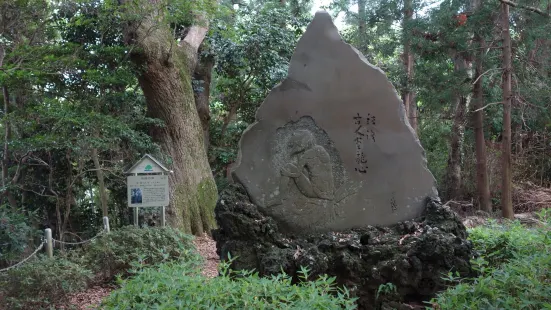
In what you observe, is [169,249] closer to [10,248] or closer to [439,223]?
[10,248]

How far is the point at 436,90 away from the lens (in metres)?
11.0

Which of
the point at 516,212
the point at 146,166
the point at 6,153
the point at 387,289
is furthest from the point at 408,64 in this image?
the point at 387,289

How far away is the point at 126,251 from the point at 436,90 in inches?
307

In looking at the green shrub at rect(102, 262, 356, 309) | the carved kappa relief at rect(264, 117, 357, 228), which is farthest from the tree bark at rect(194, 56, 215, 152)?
the green shrub at rect(102, 262, 356, 309)

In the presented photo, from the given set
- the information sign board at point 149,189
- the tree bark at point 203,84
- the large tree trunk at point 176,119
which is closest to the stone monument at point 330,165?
the information sign board at point 149,189

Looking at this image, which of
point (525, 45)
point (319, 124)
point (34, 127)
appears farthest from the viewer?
point (525, 45)

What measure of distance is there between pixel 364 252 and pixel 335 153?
0.99 metres

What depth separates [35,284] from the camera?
4.66 m

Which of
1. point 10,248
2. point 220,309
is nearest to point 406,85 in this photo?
point 10,248

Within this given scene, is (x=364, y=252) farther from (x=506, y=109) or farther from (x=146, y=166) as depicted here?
(x=506, y=109)

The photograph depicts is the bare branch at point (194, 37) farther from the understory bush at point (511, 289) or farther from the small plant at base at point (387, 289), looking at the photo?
the understory bush at point (511, 289)

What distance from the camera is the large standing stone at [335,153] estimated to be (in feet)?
15.9

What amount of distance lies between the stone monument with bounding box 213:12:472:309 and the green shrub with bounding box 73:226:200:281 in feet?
4.08

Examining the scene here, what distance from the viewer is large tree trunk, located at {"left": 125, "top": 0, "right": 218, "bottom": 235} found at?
8062 millimetres
